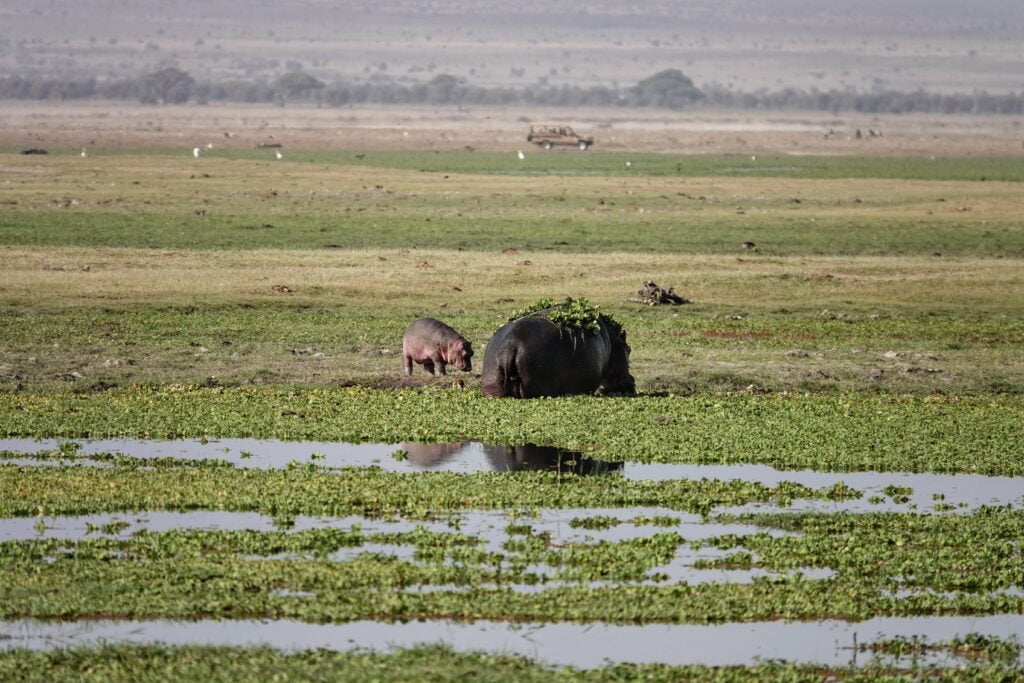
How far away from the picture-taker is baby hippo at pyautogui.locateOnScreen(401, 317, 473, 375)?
22828 mm

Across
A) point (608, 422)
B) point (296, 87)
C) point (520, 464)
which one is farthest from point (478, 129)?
point (520, 464)

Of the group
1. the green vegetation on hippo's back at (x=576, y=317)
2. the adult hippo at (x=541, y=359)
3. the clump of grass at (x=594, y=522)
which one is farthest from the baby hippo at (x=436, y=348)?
the clump of grass at (x=594, y=522)

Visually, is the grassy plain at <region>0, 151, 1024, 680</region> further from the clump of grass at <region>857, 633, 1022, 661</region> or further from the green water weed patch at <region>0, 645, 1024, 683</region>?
the clump of grass at <region>857, 633, 1022, 661</region>

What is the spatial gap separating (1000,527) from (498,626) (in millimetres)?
5250

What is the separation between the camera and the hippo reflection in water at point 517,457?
16583 mm

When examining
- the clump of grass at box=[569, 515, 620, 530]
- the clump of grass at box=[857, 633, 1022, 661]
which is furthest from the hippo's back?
the clump of grass at box=[857, 633, 1022, 661]

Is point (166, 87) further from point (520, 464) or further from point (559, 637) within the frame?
point (559, 637)

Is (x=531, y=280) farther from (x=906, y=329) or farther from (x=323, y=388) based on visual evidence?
(x=323, y=388)

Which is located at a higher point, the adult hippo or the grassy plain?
the adult hippo

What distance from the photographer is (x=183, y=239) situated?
135ft

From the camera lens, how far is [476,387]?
869 inches

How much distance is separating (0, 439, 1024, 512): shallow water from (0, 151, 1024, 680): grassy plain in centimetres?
29

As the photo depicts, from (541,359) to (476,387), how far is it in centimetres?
192

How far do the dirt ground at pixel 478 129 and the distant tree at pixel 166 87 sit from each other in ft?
19.0
